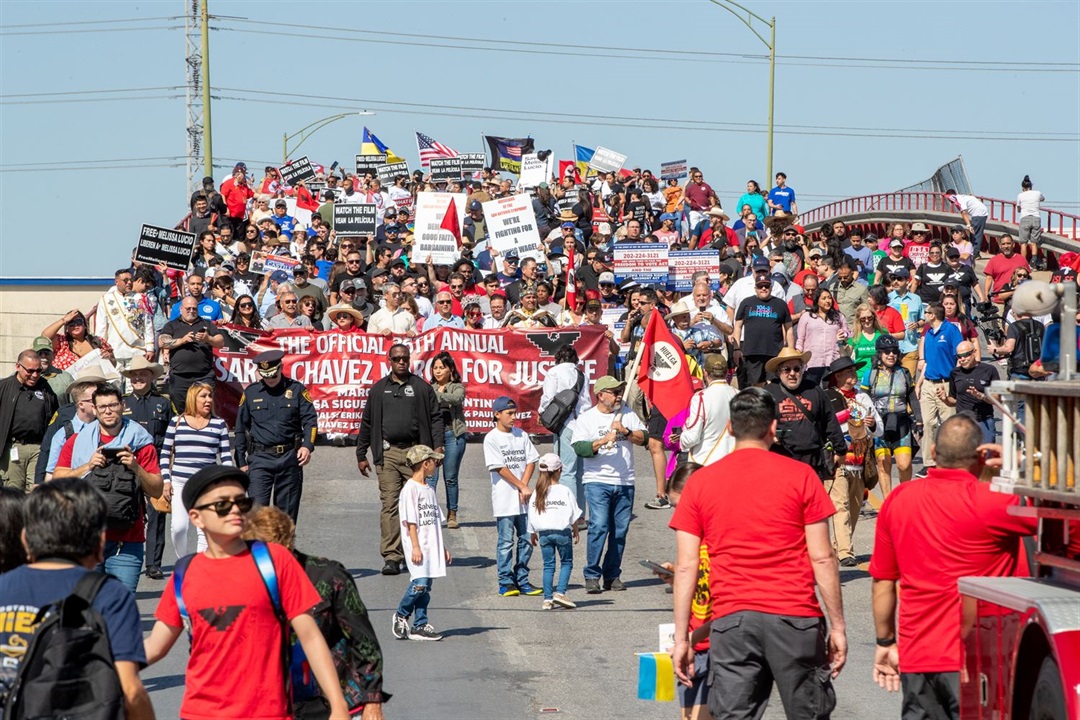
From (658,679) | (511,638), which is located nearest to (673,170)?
(511,638)

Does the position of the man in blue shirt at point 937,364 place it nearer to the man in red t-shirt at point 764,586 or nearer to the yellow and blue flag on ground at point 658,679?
the yellow and blue flag on ground at point 658,679

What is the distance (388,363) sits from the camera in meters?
21.9

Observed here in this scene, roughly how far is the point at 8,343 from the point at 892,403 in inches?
921

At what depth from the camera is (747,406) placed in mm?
6945

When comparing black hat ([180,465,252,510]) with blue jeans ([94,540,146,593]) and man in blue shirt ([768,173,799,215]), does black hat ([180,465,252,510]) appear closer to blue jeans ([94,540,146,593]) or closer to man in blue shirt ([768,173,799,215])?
blue jeans ([94,540,146,593])

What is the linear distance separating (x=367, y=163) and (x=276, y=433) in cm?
2978

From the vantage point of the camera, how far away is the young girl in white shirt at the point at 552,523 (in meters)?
12.9

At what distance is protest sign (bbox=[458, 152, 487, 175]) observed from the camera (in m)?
39.7

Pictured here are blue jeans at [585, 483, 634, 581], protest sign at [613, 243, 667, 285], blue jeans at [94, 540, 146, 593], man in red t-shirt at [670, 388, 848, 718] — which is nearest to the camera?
man in red t-shirt at [670, 388, 848, 718]

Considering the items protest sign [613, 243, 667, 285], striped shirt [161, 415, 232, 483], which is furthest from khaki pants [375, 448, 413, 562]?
protest sign [613, 243, 667, 285]

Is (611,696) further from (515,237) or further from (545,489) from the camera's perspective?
(515,237)

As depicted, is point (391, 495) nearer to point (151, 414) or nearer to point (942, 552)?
point (151, 414)

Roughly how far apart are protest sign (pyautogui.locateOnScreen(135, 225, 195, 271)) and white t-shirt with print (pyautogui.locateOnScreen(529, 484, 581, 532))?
12.5 meters

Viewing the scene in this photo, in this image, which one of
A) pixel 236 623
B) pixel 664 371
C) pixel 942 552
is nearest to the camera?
pixel 236 623
